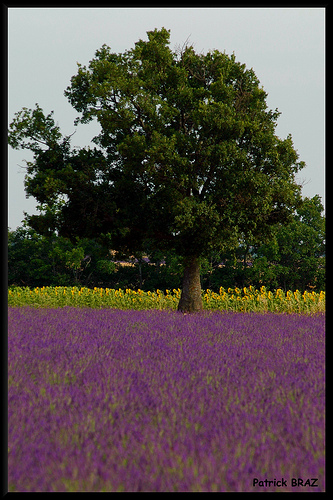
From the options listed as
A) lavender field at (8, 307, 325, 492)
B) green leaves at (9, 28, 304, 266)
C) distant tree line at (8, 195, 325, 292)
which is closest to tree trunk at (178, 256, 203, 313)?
green leaves at (9, 28, 304, 266)

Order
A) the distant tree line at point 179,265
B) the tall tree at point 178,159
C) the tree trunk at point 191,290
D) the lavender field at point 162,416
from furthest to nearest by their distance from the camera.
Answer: the distant tree line at point 179,265 → the tree trunk at point 191,290 → the tall tree at point 178,159 → the lavender field at point 162,416

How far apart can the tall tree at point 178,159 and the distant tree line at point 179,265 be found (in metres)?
19.3

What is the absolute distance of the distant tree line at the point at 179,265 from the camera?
112 ft

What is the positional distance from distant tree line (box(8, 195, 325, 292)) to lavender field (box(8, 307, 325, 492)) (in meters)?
27.4

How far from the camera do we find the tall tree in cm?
1234

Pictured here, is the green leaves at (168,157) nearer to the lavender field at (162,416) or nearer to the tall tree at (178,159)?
the tall tree at (178,159)

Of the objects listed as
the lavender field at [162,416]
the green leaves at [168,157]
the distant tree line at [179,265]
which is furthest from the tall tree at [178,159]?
the distant tree line at [179,265]

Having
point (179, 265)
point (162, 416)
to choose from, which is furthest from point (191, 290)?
point (179, 265)

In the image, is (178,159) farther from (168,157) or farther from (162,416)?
(162,416)

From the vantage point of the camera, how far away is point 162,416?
12.3 feet

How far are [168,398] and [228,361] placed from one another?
179 centimetres

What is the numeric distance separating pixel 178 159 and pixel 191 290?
4.70 meters

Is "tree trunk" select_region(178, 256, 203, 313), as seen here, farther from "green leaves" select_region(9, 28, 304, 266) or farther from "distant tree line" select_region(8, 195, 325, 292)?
"distant tree line" select_region(8, 195, 325, 292)
